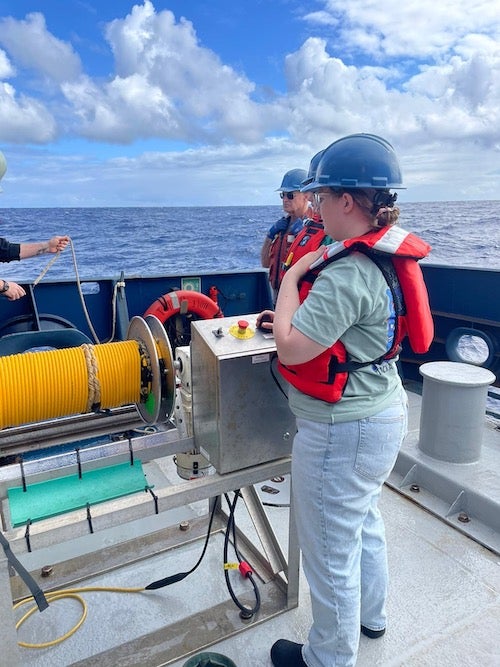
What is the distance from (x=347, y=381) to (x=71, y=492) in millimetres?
951

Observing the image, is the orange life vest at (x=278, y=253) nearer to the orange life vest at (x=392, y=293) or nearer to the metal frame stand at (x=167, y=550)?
the metal frame stand at (x=167, y=550)

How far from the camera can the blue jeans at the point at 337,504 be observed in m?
1.51

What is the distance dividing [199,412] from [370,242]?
→ 92cm

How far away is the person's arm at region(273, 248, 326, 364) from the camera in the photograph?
1.36 meters

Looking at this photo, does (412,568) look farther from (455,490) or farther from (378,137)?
(378,137)

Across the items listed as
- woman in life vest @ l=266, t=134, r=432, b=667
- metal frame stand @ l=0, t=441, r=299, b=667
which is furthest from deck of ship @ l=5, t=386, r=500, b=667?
woman in life vest @ l=266, t=134, r=432, b=667

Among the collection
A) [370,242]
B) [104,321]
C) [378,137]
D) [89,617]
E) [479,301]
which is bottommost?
[89,617]

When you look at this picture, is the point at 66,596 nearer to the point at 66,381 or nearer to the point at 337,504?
the point at 66,381

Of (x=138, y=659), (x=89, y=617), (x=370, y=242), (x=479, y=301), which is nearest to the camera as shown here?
(x=370, y=242)

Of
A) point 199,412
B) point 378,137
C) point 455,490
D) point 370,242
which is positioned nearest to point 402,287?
point 370,242

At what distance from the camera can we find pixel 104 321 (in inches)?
203

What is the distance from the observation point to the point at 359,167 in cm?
140

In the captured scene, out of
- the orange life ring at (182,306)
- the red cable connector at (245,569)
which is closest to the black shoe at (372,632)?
the red cable connector at (245,569)

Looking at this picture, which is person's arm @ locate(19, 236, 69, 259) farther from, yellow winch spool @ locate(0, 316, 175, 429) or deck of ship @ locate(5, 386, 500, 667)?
deck of ship @ locate(5, 386, 500, 667)
